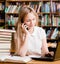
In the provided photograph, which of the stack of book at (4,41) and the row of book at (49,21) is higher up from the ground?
the stack of book at (4,41)

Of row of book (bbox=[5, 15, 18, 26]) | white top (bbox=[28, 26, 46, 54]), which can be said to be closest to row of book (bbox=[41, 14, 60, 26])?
row of book (bbox=[5, 15, 18, 26])

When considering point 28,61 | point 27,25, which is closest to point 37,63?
point 28,61

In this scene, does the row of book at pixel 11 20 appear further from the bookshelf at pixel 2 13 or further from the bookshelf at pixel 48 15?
the bookshelf at pixel 2 13

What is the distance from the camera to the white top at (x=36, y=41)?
89.7 inches

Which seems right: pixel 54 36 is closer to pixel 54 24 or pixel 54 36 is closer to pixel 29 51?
pixel 54 24

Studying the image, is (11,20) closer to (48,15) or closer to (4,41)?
(48,15)

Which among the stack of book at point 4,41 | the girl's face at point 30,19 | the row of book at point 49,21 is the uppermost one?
the girl's face at point 30,19

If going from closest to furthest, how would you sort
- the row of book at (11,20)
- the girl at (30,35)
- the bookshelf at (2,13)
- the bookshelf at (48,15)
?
the girl at (30,35) → the bookshelf at (48,15) → the row of book at (11,20) → the bookshelf at (2,13)

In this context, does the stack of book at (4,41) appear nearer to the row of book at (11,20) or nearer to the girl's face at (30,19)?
the girl's face at (30,19)

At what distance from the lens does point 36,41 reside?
7.64ft

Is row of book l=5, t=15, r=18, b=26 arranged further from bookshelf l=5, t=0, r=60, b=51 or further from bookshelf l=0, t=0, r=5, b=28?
bookshelf l=0, t=0, r=5, b=28

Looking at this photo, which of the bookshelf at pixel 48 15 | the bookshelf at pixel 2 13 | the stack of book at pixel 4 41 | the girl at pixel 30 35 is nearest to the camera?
the stack of book at pixel 4 41

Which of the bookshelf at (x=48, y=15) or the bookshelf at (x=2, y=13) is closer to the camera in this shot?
the bookshelf at (x=48, y=15)

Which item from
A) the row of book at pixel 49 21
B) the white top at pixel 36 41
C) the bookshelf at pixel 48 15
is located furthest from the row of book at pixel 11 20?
the white top at pixel 36 41
